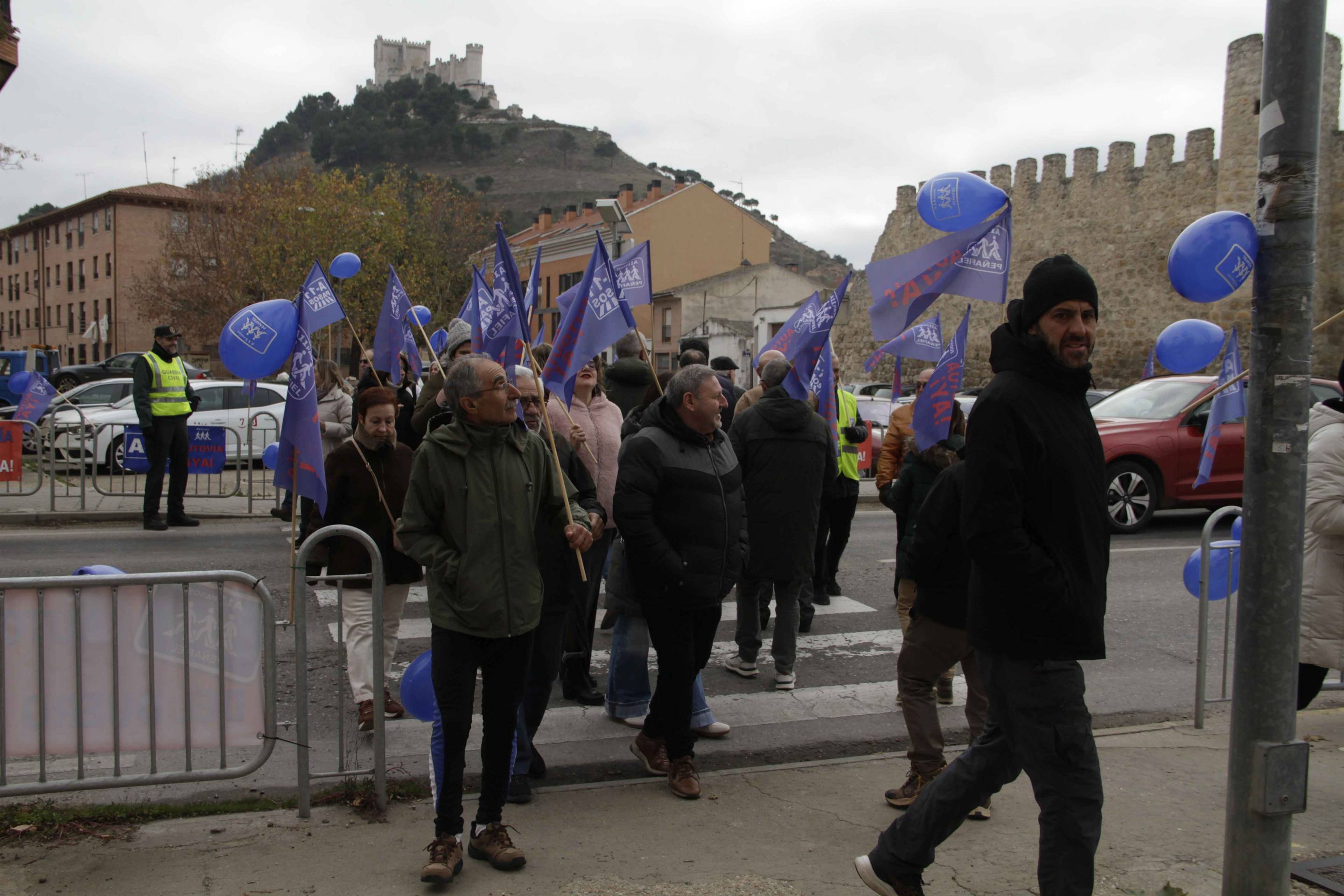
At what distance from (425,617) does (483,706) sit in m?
4.06

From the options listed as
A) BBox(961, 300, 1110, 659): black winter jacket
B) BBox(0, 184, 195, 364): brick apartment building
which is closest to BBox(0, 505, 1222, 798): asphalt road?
BBox(961, 300, 1110, 659): black winter jacket

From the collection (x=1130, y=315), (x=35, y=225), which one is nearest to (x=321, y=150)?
(x=35, y=225)

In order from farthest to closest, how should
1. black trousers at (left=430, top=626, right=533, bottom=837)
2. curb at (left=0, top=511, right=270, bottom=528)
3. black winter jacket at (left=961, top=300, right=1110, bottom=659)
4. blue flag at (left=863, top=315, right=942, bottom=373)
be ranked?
1. curb at (left=0, top=511, right=270, bottom=528)
2. blue flag at (left=863, top=315, right=942, bottom=373)
3. black trousers at (left=430, top=626, right=533, bottom=837)
4. black winter jacket at (left=961, top=300, right=1110, bottom=659)

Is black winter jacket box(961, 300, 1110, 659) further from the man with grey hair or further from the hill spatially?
the hill

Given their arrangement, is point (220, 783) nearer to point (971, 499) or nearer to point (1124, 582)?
point (971, 499)

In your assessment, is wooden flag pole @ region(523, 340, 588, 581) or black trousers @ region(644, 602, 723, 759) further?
black trousers @ region(644, 602, 723, 759)

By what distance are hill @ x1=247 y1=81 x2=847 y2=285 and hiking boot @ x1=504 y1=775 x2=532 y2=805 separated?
10509cm

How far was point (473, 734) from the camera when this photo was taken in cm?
523

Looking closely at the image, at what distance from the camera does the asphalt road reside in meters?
5.17

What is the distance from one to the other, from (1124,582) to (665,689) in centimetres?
597

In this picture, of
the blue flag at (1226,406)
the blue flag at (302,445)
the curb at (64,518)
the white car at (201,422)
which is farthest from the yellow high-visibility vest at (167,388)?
the blue flag at (1226,406)

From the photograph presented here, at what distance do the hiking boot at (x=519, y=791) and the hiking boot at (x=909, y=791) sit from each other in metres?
1.52

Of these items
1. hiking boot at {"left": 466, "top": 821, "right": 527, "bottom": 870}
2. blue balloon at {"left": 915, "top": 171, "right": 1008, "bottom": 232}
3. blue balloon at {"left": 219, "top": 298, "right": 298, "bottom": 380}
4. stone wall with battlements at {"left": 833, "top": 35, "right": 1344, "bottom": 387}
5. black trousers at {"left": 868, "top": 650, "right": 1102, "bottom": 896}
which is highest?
stone wall with battlements at {"left": 833, "top": 35, "right": 1344, "bottom": 387}

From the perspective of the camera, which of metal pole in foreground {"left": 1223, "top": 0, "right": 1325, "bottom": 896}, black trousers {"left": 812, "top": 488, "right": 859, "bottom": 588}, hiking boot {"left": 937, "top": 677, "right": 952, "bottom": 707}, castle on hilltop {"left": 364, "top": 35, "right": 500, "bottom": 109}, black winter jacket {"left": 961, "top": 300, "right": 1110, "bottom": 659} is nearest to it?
black winter jacket {"left": 961, "top": 300, "right": 1110, "bottom": 659}
